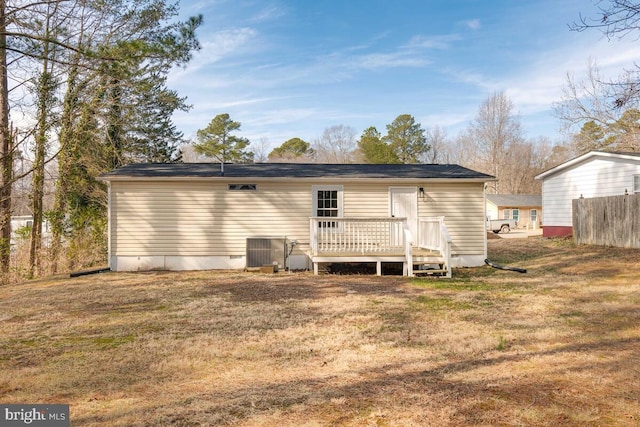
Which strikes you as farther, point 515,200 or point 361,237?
point 515,200

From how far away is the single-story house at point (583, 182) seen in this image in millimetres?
15828

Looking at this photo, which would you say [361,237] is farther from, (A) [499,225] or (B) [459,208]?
(A) [499,225]

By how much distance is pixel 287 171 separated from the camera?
12.8 meters

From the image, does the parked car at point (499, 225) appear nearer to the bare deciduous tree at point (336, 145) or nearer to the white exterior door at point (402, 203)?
the bare deciduous tree at point (336, 145)

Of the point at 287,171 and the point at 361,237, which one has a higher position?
the point at 287,171

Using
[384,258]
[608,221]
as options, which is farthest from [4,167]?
[608,221]

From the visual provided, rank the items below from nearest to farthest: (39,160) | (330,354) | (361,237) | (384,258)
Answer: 1. (330,354)
2. (384,258)
3. (361,237)
4. (39,160)

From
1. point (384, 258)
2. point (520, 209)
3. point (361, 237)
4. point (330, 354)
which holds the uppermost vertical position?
point (520, 209)

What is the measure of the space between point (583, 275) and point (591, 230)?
630 centimetres

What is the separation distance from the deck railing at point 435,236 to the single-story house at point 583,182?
9.67 m

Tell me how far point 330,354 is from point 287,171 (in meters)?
8.76

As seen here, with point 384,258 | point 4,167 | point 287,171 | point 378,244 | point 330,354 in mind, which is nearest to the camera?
point 330,354

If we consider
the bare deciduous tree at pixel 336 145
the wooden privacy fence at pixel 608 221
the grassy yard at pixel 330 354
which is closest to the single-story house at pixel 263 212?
the grassy yard at pixel 330 354

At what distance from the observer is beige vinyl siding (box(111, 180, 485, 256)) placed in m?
11.7
